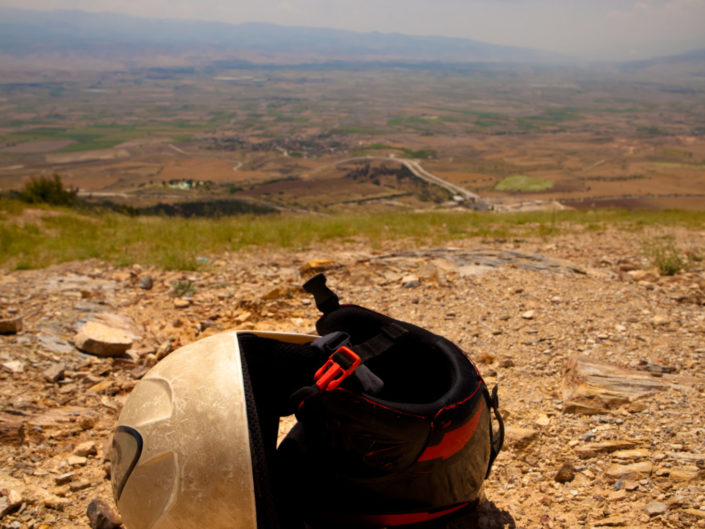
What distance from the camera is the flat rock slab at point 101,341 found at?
4.93 m

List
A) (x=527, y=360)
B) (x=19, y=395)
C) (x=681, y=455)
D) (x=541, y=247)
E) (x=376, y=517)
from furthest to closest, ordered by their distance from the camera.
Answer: (x=541, y=247) < (x=527, y=360) < (x=19, y=395) < (x=681, y=455) < (x=376, y=517)

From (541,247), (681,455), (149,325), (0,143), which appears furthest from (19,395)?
(0,143)

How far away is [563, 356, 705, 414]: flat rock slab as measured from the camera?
3.78 meters

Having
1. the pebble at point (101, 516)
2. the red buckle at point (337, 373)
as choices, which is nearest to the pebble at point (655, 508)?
the red buckle at point (337, 373)

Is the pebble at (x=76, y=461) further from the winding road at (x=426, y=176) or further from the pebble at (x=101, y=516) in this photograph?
the winding road at (x=426, y=176)

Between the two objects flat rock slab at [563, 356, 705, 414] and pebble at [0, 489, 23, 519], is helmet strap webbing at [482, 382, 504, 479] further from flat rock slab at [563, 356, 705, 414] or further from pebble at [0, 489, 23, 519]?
pebble at [0, 489, 23, 519]

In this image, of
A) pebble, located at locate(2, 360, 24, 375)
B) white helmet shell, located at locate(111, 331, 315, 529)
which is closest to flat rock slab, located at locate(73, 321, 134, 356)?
pebble, located at locate(2, 360, 24, 375)

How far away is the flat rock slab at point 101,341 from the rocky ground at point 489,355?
0.10 ft


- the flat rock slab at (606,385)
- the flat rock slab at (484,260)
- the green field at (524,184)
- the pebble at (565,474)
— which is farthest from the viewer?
the green field at (524,184)

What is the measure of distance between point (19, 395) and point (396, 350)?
3304mm

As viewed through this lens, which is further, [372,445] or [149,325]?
[149,325]

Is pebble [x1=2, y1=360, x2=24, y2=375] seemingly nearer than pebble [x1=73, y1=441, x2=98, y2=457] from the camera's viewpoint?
No

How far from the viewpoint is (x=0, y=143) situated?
295 ft

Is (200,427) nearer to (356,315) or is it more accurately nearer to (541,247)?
(356,315)
